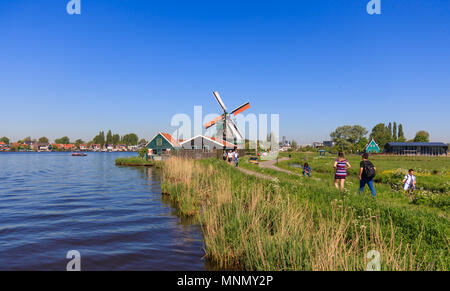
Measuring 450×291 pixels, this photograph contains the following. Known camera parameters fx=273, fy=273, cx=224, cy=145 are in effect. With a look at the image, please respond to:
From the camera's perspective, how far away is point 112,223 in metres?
12.0

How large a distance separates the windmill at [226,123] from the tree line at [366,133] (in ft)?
181

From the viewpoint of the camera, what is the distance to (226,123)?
5131 centimetres

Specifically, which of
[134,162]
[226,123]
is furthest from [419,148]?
[134,162]

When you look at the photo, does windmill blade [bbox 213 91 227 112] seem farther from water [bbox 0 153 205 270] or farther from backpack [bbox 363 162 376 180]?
backpack [bbox 363 162 376 180]

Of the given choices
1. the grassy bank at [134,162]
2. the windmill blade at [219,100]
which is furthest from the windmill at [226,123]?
the grassy bank at [134,162]

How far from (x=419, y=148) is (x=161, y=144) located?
221 feet

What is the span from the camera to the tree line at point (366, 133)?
99525 millimetres

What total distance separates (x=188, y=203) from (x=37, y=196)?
12184 mm

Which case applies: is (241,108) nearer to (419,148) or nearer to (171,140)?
(171,140)

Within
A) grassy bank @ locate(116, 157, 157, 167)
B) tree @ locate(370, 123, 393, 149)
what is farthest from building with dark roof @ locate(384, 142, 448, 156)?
grassy bank @ locate(116, 157, 157, 167)

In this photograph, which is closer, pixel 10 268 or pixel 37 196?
pixel 10 268
